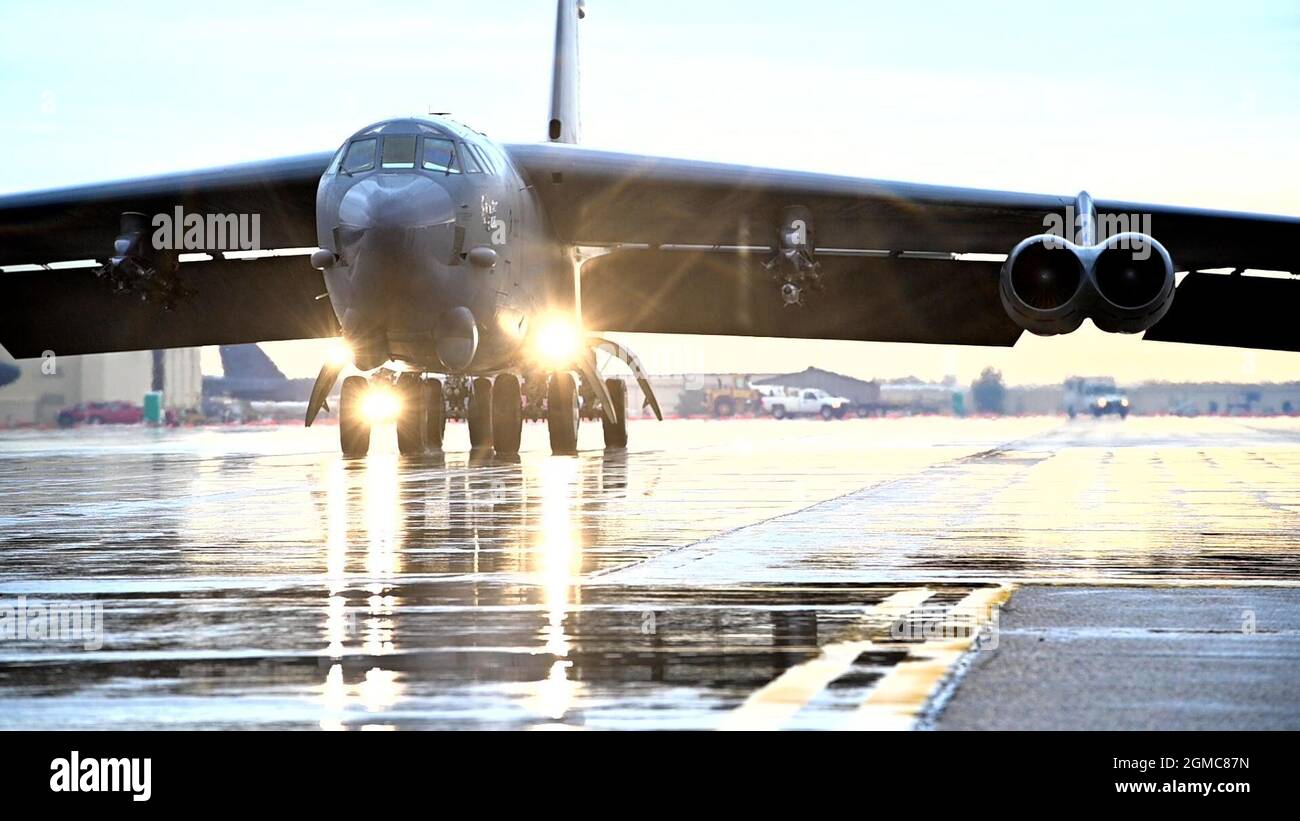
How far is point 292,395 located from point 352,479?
80.8 metres

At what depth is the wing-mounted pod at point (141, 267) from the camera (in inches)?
899

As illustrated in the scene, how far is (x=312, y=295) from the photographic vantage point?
87.9 ft

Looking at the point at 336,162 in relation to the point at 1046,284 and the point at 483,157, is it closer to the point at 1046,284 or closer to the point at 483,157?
the point at 483,157

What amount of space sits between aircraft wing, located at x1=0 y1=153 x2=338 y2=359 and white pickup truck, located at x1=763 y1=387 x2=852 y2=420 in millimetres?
61142

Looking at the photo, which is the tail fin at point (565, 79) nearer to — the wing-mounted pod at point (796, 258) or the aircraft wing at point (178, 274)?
the aircraft wing at point (178, 274)

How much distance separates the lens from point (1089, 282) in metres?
20.2

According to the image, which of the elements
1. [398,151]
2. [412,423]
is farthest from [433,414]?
[398,151]

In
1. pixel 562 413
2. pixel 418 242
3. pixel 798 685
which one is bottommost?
pixel 798 685

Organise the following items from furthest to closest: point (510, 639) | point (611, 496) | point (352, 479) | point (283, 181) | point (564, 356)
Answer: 1. point (564, 356)
2. point (283, 181)
3. point (352, 479)
4. point (611, 496)
5. point (510, 639)

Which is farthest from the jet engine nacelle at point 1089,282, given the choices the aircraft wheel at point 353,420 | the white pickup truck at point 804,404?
the white pickup truck at point 804,404

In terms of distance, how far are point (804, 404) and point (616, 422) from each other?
2233 inches

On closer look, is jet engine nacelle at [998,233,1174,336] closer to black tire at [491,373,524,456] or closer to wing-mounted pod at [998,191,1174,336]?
wing-mounted pod at [998,191,1174,336]
